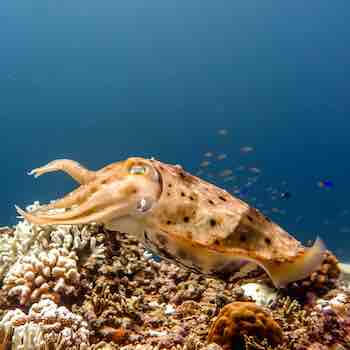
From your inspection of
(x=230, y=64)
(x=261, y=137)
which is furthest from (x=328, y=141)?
(x=230, y=64)

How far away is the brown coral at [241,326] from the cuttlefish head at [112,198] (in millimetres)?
1714

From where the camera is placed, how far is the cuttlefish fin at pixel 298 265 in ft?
14.9

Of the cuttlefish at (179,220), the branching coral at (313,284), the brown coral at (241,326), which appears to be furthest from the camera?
the branching coral at (313,284)

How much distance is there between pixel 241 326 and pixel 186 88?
135m

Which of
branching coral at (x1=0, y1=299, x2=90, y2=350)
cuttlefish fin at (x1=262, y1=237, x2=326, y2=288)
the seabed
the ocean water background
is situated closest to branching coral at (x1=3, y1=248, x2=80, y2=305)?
the seabed

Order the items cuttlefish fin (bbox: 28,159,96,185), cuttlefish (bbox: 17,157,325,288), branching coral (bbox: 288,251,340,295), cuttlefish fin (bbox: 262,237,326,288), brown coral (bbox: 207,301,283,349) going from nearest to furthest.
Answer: cuttlefish (bbox: 17,157,325,288) → cuttlefish fin (bbox: 262,237,326,288) → brown coral (bbox: 207,301,283,349) → cuttlefish fin (bbox: 28,159,96,185) → branching coral (bbox: 288,251,340,295)

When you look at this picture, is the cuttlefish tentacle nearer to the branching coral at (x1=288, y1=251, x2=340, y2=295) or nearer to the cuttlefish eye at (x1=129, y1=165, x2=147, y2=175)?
the cuttlefish eye at (x1=129, y1=165, x2=147, y2=175)

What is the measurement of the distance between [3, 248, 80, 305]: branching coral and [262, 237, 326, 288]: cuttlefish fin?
9.81 feet

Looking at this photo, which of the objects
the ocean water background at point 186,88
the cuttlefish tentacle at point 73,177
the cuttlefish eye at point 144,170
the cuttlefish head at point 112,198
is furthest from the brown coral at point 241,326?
the ocean water background at point 186,88

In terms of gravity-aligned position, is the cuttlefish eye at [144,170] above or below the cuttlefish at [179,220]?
above

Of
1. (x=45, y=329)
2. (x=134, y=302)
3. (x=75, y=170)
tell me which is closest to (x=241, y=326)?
(x=134, y=302)

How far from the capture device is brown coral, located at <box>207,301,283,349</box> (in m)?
4.85

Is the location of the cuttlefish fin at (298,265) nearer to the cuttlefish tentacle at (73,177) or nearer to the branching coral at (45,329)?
the cuttlefish tentacle at (73,177)

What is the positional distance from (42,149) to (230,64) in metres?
70.0
